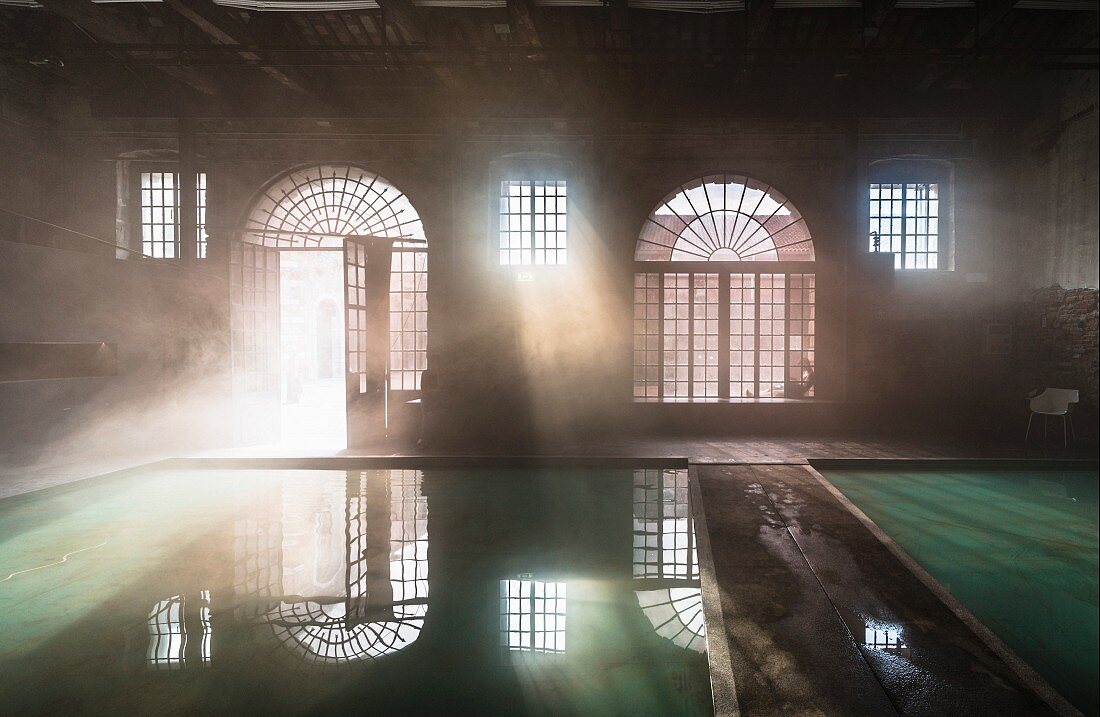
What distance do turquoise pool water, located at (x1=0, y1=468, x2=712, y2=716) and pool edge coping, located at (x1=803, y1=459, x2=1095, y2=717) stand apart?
1.35 m

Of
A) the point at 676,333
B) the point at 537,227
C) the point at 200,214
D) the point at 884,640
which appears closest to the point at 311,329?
the point at 200,214

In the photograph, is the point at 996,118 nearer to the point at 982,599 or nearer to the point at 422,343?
the point at 982,599

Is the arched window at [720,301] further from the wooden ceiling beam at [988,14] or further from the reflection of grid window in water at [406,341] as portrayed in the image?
the reflection of grid window in water at [406,341]

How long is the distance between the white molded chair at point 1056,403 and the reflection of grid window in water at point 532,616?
25.3 ft

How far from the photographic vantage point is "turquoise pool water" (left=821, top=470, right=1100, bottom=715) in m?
2.68

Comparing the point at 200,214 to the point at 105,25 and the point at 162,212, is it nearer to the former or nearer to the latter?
the point at 162,212

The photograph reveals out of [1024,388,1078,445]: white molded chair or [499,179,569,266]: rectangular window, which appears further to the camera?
[499,179,569,266]: rectangular window

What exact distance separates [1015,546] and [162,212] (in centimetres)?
1174

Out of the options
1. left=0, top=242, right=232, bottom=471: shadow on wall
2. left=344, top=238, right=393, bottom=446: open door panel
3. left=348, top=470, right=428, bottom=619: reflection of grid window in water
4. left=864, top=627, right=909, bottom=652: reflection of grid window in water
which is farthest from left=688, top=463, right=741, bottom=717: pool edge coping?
left=0, top=242, right=232, bottom=471: shadow on wall

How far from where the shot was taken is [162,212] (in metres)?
8.52

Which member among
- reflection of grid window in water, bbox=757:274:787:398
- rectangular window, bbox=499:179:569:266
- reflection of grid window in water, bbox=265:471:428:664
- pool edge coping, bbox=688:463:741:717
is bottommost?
→ reflection of grid window in water, bbox=265:471:428:664

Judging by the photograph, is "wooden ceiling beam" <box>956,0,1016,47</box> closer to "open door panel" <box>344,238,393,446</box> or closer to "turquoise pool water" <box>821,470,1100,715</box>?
"turquoise pool water" <box>821,470,1100,715</box>

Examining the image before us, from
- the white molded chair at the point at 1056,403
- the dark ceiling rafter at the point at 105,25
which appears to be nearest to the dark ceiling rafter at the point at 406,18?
the dark ceiling rafter at the point at 105,25

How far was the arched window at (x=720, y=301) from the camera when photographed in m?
8.69
